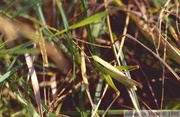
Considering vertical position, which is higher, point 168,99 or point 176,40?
point 176,40

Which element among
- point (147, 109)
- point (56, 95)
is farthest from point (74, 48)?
point (147, 109)

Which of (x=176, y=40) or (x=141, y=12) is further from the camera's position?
(x=141, y=12)

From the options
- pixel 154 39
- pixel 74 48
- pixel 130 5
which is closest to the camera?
pixel 74 48

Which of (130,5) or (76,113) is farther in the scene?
(130,5)

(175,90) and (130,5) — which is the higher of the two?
(130,5)

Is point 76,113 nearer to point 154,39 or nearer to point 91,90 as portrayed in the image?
point 91,90

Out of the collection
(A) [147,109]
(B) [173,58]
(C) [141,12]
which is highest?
(C) [141,12]

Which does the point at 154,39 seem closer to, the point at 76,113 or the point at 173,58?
the point at 173,58

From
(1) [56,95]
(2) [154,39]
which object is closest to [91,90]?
(1) [56,95]

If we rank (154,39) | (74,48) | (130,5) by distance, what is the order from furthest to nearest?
(130,5) < (154,39) < (74,48)
